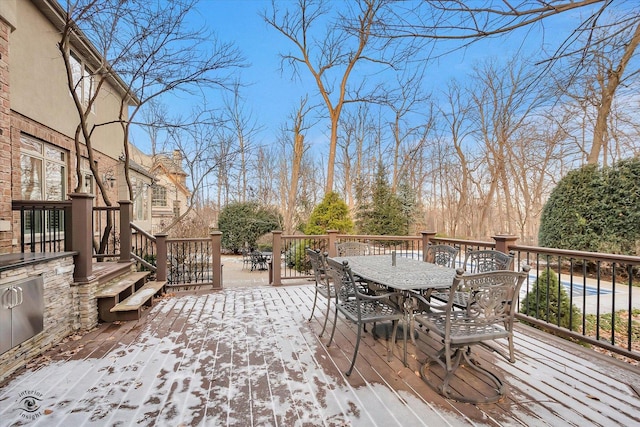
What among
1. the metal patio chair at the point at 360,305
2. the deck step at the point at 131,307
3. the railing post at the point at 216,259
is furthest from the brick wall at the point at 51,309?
the metal patio chair at the point at 360,305

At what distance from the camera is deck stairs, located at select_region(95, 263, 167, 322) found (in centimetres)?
368

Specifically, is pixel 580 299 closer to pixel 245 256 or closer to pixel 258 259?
pixel 258 259

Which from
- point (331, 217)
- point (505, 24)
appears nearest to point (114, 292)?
point (505, 24)

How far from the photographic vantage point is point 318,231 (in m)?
9.23

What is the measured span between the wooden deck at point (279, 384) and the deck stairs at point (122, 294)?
0.29m

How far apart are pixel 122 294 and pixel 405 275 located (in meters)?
4.00

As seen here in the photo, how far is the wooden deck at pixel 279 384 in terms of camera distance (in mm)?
1881

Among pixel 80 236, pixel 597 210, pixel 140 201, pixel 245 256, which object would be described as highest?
pixel 140 201

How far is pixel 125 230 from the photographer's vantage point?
190 inches

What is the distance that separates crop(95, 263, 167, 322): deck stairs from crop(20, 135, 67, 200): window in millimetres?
2842

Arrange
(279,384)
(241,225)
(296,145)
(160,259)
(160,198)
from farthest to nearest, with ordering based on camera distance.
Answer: (160,198) → (241,225) → (296,145) → (160,259) → (279,384)

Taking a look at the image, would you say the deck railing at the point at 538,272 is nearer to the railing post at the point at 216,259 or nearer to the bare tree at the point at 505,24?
the railing post at the point at 216,259

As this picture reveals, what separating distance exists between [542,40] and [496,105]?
11.7 m

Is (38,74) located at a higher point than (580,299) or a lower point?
higher
